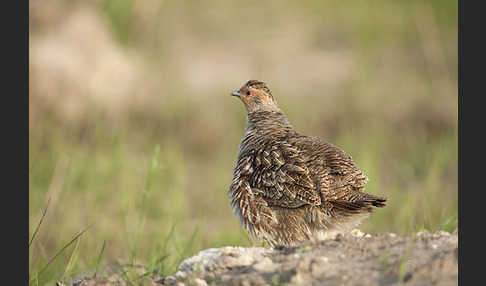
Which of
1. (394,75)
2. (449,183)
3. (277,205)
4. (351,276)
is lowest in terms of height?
(351,276)

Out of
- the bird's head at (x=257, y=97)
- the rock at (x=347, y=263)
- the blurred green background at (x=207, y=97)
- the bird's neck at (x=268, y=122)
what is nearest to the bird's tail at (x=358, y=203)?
the rock at (x=347, y=263)

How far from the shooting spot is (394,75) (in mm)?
11422

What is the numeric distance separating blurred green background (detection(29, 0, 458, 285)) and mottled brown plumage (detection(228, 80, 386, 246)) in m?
2.13

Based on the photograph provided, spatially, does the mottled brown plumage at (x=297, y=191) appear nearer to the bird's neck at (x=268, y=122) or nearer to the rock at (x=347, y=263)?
the bird's neck at (x=268, y=122)

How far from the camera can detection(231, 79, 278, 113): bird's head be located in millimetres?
5746

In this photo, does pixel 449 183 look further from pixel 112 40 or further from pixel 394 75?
pixel 112 40

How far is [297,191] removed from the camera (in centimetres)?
443

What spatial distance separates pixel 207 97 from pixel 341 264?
766 centimetres

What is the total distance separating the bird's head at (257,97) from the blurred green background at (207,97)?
1.61 meters

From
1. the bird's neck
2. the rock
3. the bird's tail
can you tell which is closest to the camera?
the rock

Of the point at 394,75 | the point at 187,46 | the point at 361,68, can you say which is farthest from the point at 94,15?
the point at 394,75

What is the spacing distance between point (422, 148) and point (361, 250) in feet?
21.8

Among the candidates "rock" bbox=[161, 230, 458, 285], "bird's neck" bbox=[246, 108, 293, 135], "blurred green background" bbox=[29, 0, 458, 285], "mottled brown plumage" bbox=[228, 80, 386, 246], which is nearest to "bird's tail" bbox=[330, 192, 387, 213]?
"mottled brown plumage" bbox=[228, 80, 386, 246]

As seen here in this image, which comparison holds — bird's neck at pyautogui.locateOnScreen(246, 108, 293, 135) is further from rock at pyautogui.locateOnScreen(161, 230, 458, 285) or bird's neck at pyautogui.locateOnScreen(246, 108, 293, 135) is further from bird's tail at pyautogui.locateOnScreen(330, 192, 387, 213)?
rock at pyautogui.locateOnScreen(161, 230, 458, 285)
